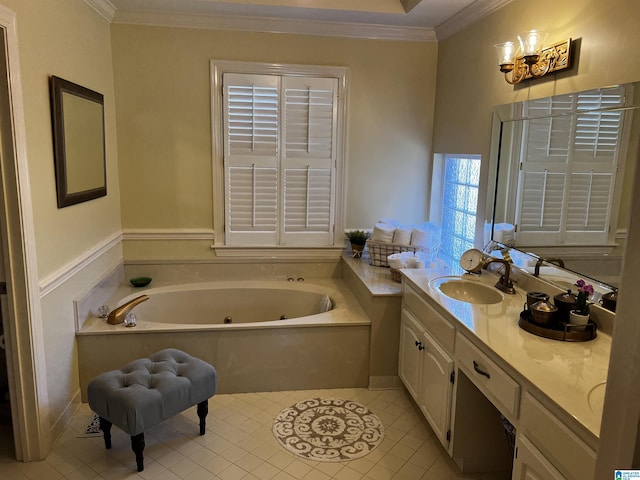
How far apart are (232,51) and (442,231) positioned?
2.15 m

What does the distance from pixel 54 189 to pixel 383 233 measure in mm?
2216

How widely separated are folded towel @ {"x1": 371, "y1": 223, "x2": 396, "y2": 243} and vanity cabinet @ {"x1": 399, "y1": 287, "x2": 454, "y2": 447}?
2.63 feet

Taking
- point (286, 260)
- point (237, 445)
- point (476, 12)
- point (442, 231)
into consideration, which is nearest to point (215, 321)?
point (286, 260)

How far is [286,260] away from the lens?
3.98m

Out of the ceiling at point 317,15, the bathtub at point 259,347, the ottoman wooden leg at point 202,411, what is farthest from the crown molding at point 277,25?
the ottoman wooden leg at point 202,411

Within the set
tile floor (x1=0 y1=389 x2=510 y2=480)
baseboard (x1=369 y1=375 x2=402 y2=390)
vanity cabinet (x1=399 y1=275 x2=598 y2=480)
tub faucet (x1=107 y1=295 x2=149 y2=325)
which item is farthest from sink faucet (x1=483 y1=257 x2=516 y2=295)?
tub faucet (x1=107 y1=295 x2=149 y2=325)

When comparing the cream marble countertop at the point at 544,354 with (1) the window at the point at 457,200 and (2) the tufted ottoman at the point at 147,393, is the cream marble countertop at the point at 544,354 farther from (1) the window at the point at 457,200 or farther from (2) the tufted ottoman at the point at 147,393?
(2) the tufted ottoman at the point at 147,393

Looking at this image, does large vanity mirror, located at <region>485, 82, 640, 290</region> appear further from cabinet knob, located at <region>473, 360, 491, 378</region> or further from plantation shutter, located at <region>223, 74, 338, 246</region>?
plantation shutter, located at <region>223, 74, 338, 246</region>

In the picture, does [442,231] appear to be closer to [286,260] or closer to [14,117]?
[286,260]

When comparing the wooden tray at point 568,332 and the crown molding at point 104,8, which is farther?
the crown molding at point 104,8

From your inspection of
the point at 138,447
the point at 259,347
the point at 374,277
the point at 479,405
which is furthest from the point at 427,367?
the point at 138,447

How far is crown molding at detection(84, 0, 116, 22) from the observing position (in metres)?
3.09

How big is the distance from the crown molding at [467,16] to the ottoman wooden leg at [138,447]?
3040mm

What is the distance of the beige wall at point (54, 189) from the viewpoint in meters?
2.32
